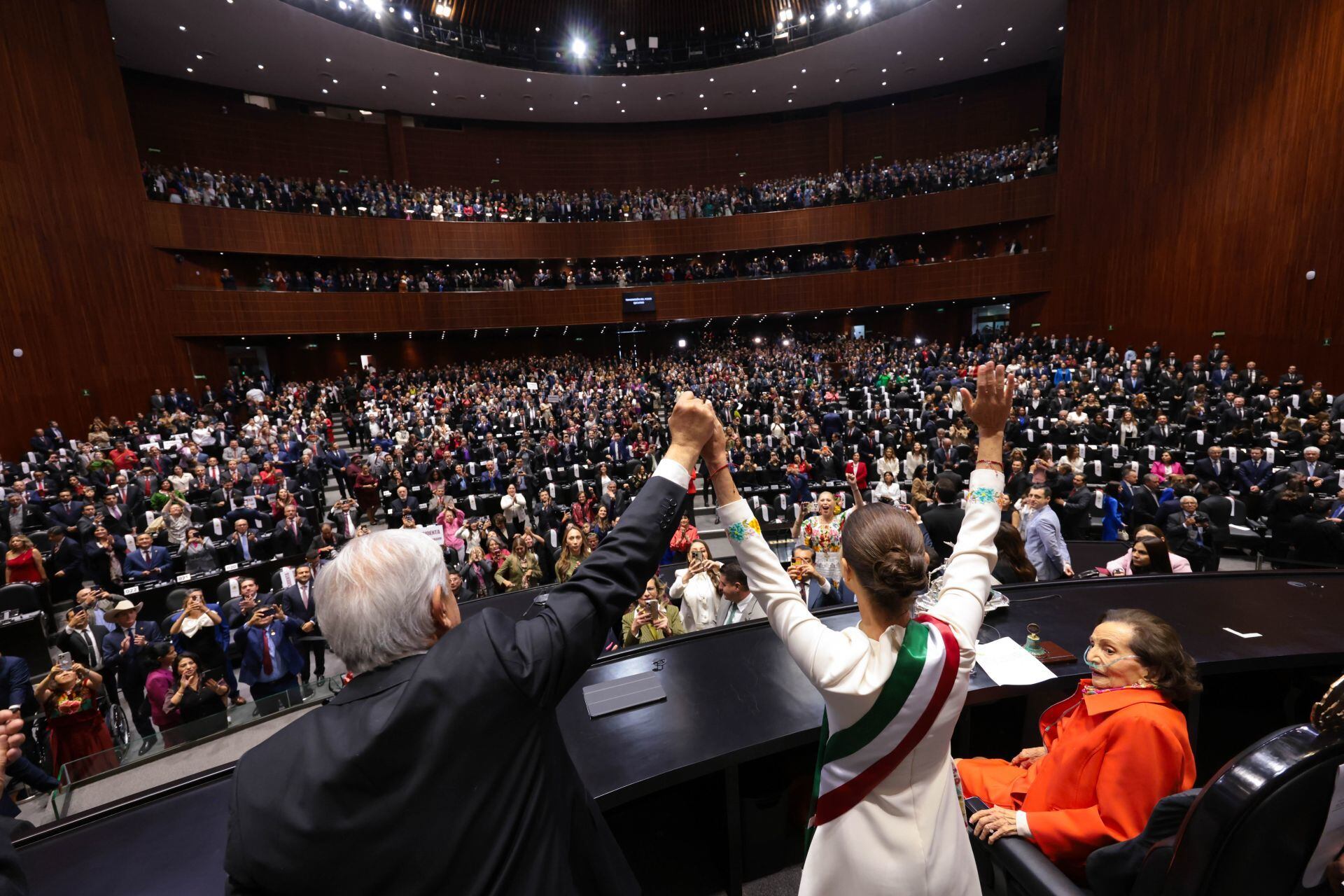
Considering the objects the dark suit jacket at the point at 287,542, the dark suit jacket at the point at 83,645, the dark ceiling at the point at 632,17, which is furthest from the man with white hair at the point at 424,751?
the dark ceiling at the point at 632,17

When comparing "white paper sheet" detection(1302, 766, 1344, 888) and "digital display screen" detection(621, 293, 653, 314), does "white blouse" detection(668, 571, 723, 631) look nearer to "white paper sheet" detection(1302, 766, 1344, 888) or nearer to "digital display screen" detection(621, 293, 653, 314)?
"white paper sheet" detection(1302, 766, 1344, 888)

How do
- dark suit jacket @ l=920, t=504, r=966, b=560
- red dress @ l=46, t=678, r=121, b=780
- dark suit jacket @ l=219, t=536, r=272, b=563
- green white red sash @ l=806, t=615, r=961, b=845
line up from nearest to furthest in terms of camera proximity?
green white red sash @ l=806, t=615, r=961, b=845
red dress @ l=46, t=678, r=121, b=780
dark suit jacket @ l=920, t=504, r=966, b=560
dark suit jacket @ l=219, t=536, r=272, b=563

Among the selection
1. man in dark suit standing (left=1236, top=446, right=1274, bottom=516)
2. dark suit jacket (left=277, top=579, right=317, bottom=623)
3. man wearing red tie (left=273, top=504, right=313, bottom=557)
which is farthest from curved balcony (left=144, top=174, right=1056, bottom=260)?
dark suit jacket (left=277, top=579, right=317, bottom=623)

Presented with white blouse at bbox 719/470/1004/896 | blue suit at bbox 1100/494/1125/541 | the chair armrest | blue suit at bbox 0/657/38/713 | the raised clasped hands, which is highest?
the raised clasped hands

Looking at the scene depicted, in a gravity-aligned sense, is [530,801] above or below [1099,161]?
below

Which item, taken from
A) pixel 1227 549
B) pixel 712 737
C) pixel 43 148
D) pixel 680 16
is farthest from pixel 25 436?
pixel 680 16

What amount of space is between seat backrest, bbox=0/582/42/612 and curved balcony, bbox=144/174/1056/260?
14116mm

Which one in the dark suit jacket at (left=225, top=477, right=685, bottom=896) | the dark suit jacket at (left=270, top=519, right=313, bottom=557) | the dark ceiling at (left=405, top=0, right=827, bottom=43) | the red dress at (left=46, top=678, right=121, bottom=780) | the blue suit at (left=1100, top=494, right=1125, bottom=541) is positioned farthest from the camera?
the dark ceiling at (left=405, top=0, right=827, bottom=43)

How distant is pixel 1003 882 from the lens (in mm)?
1955

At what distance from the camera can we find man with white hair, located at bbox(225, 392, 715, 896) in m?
0.92

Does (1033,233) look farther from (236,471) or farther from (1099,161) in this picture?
(236,471)

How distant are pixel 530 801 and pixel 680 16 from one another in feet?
86.5

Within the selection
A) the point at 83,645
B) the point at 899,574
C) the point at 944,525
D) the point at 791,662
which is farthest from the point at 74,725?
the point at 944,525

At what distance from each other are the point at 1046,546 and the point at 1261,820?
4.49 metres
